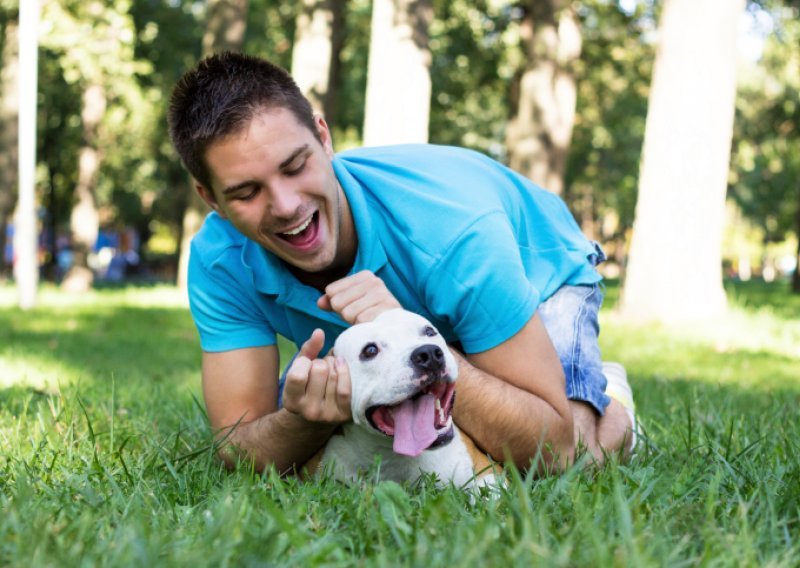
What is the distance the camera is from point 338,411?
121 inches

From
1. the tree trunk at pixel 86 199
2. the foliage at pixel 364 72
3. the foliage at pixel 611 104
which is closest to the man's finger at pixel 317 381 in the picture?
the foliage at pixel 364 72

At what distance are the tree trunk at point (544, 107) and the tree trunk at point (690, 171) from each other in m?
4.94

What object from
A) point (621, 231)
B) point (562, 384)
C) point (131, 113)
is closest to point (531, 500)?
point (562, 384)

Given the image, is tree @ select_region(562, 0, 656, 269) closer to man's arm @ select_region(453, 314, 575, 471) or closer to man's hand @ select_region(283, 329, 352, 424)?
man's arm @ select_region(453, 314, 575, 471)

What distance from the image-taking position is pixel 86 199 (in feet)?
63.9

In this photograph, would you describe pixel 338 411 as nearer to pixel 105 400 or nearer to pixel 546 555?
pixel 546 555

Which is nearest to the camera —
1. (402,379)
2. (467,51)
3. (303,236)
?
(402,379)

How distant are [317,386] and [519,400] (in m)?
0.72

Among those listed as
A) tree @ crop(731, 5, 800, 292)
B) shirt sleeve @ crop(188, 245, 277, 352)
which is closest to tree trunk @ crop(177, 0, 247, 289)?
tree @ crop(731, 5, 800, 292)

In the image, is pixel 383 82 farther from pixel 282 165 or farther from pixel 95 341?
pixel 282 165

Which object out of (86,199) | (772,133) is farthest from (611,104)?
(86,199)

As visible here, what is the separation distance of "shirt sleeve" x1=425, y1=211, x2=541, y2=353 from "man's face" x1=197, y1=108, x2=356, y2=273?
17.8 inches

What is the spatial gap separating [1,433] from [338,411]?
1600mm

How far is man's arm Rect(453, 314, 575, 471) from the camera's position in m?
3.25
